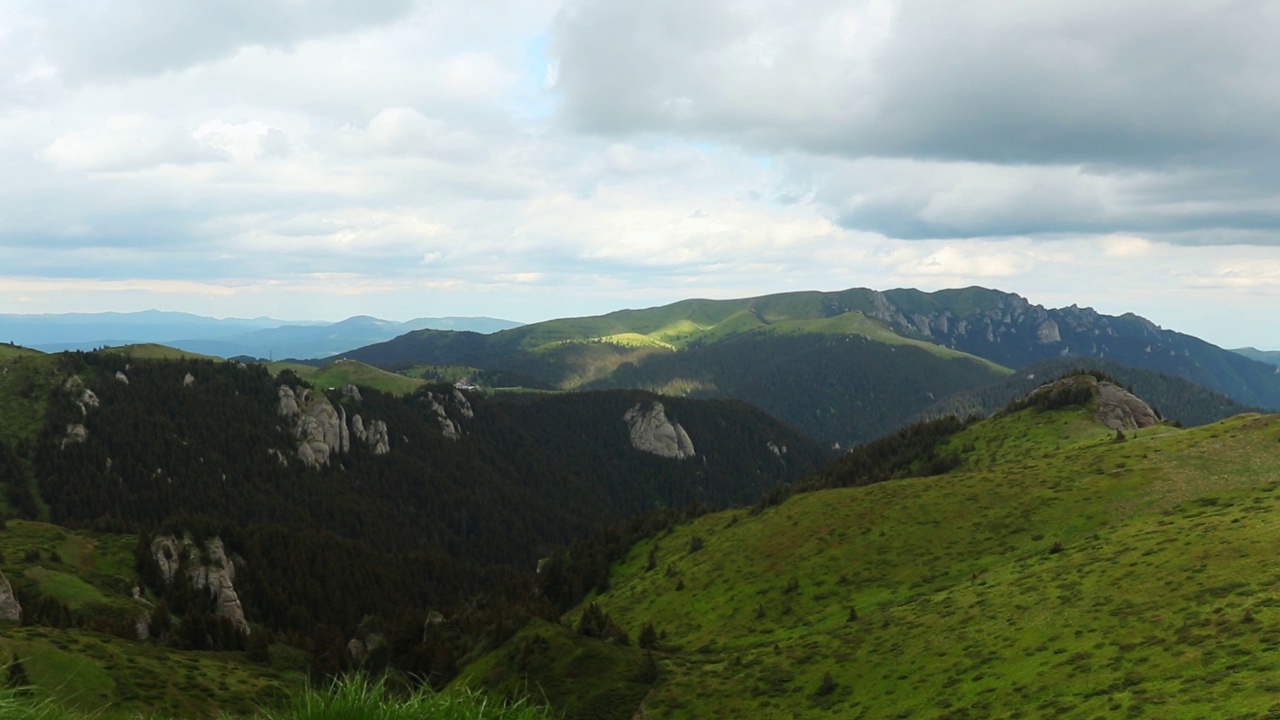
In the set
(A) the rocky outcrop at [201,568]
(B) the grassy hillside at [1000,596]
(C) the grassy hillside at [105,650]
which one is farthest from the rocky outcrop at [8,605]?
(B) the grassy hillside at [1000,596]

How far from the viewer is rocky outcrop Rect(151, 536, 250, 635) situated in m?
145

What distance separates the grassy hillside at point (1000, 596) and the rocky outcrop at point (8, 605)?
7174cm

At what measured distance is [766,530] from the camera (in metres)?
118

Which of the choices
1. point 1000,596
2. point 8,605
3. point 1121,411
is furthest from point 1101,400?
point 8,605

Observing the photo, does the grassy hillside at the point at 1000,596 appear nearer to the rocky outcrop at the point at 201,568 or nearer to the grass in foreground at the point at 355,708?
the grass in foreground at the point at 355,708

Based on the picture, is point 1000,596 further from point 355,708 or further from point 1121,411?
point 1121,411

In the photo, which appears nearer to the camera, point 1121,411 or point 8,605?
point 8,605

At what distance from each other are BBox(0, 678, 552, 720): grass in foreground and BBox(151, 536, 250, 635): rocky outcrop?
158735 mm

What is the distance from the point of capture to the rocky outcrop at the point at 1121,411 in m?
144

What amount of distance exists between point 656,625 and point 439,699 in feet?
315

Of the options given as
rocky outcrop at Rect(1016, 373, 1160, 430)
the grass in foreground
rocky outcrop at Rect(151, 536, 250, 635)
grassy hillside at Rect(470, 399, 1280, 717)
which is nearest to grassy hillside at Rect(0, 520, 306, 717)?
rocky outcrop at Rect(151, 536, 250, 635)

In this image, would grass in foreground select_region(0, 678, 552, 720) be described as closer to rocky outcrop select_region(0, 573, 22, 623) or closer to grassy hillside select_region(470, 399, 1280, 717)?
grassy hillside select_region(470, 399, 1280, 717)

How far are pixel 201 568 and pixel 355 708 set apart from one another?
178 metres

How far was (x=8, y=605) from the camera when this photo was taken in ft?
306
